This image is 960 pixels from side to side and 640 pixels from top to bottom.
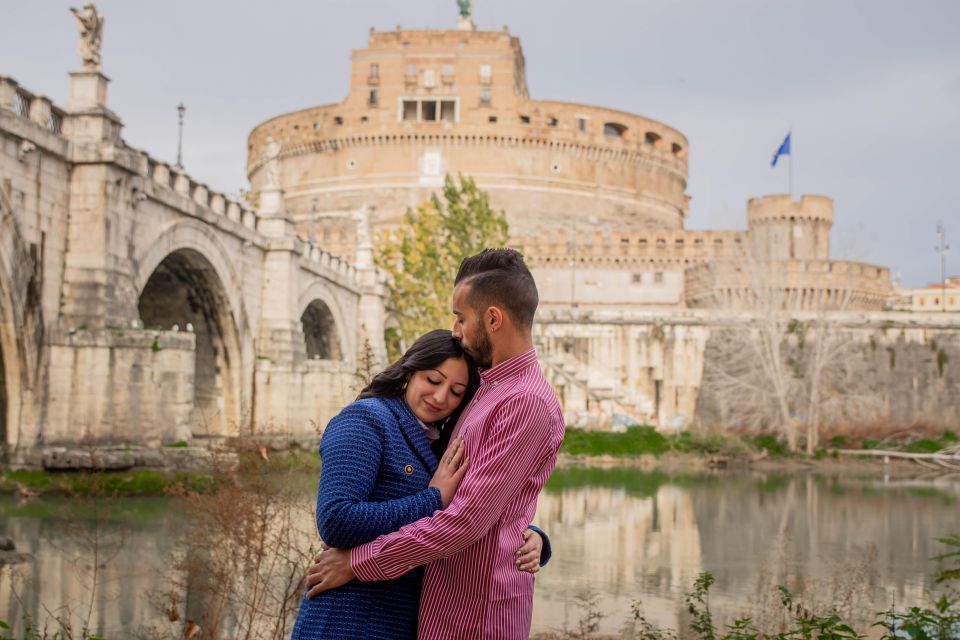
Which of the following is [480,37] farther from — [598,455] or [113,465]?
[113,465]

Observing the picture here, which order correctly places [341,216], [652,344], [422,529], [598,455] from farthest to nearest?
1. [341,216]
2. [652,344]
3. [598,455]
4. [422,529]

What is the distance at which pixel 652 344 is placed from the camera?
1676 inches

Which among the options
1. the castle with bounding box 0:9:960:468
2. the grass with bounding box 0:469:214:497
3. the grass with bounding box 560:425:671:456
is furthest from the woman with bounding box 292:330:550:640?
the grass with bounding box 560:425:671:456

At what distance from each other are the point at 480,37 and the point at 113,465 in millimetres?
48274

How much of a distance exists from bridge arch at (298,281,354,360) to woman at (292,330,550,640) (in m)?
27.6

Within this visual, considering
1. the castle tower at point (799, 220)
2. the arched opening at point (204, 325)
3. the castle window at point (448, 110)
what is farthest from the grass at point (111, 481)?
the castle window at point (448, 110)

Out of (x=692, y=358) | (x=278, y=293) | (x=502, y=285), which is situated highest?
(x=278, y=293)

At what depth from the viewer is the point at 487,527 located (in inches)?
118

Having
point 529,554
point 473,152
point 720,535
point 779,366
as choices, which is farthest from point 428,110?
point 529,554

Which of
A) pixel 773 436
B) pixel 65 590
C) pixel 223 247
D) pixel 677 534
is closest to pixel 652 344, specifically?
pixel 773 436

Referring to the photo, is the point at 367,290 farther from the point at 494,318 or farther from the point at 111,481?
the point at 494,318

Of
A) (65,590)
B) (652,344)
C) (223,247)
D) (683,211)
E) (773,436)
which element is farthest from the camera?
(683,211)

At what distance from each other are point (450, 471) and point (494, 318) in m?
0.50

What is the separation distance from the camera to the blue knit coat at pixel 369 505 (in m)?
3.00
